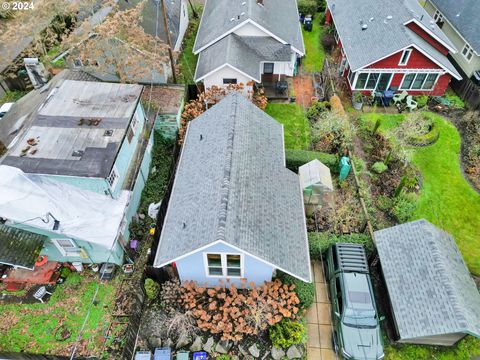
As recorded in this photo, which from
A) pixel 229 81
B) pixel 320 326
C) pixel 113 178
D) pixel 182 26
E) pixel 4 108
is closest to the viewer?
pixel 320 326

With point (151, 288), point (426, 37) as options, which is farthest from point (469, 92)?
point (151, 288)

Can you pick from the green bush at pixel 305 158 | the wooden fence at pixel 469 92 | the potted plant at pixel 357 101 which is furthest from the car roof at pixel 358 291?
the wooden fence at pixel 469 92

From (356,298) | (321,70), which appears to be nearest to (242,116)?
(356,298)

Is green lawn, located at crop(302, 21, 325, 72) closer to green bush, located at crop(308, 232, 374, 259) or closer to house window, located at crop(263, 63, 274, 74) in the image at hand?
house window, located at crop(263, 63, 274, 74)

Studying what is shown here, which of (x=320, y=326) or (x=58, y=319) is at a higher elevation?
(x=320, y=326)

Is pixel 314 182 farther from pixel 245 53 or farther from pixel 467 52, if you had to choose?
pixel 467 52

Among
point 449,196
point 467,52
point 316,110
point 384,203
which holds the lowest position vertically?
point 449,196

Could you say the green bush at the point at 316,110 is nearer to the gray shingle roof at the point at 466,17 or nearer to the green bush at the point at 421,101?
the green bush at the point at 421,101
